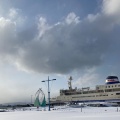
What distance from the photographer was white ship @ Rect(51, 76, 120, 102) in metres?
118

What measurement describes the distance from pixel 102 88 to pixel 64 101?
25.4 m

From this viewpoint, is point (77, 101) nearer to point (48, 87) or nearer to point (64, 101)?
point (64, 101)

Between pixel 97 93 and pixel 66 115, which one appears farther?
pixel 97 93

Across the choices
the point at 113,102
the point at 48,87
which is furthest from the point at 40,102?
the point at 113,102

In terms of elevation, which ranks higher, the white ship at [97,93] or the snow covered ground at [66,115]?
the white ship at [97,93]

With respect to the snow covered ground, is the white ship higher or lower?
higher

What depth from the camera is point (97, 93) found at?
411 ft

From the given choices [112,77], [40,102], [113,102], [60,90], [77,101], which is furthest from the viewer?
[60,90]

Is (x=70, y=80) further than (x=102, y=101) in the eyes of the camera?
Yes

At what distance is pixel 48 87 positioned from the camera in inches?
2921

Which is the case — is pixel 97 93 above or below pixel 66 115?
above

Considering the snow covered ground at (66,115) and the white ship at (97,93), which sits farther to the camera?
the white ship at (97,93)

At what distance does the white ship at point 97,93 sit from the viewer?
389ft

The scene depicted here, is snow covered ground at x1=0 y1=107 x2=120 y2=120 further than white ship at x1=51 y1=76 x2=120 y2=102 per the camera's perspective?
No
